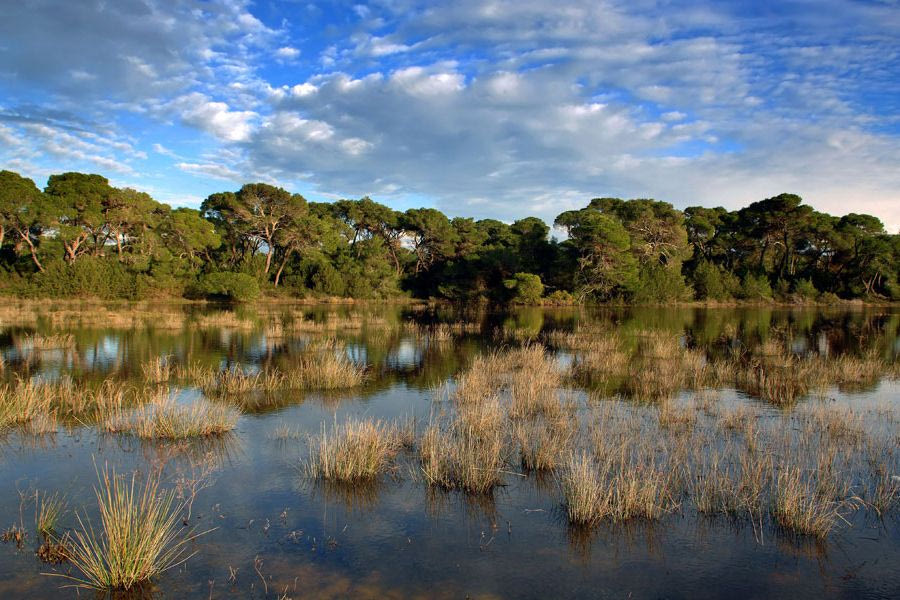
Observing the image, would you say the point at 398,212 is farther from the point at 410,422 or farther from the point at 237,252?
the point at 410,422

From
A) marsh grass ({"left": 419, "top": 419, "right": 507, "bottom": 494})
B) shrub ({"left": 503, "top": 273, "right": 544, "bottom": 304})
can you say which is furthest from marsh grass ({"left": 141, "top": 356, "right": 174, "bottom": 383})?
shrub ({"left": 503, "top": 273, "right": 544, "bottom": 304})

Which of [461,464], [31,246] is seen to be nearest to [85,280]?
[31,246]

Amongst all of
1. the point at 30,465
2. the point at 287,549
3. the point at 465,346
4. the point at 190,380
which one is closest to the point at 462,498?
the point at 287,549

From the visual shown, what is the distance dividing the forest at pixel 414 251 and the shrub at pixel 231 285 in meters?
0.13

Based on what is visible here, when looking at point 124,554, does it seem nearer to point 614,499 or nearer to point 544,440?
point 614,499

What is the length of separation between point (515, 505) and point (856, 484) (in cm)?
483

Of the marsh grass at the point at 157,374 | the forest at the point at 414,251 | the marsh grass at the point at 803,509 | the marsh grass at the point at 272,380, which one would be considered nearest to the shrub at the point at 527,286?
the forest at the point at 414,251

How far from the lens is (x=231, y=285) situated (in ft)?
167

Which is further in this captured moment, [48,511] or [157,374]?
[157,374]

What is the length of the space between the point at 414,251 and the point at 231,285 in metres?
23.6

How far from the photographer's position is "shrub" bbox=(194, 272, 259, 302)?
5069 centimetres

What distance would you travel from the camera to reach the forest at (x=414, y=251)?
153 ft

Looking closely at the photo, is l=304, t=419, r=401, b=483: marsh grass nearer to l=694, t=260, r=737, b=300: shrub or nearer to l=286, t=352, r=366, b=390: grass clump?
l=286, t=352, r=366, b=390: grass clump

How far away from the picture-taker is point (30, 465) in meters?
8.41
